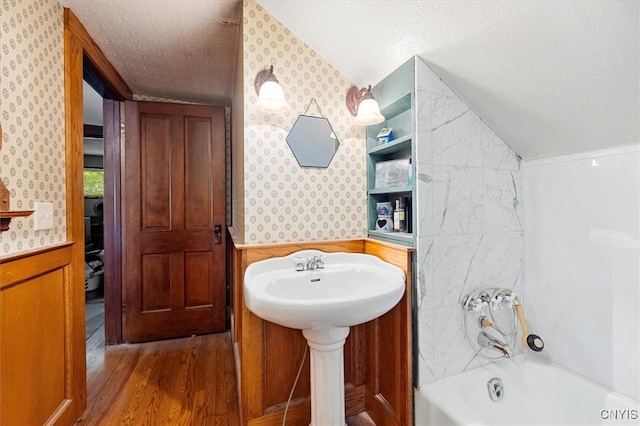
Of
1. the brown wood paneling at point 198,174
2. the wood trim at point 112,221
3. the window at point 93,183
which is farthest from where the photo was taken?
the window at point 93,183

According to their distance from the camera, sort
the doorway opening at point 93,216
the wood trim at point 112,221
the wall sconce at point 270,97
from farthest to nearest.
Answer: the doorway opening at point 93,216
the wood trim at point 112,221
the wall sconce at point 270,97

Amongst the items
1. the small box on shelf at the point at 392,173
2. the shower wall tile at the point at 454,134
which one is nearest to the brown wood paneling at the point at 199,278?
the small box on shelf at the point at 392,173

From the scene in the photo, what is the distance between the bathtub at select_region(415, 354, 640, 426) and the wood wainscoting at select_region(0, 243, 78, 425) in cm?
165

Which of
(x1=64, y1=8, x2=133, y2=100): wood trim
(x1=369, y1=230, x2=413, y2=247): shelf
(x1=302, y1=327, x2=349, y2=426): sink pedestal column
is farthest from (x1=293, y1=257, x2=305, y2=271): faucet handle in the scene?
(x1=64, y1=8, x2=133, y2=100): wood trim

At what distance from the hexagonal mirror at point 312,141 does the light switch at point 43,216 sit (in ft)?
3.76

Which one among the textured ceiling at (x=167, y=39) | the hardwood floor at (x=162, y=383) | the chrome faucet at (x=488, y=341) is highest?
the textured ceiling at (x=167, y=39)

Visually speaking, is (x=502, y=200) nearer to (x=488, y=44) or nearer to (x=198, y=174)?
(x=488, y=44)

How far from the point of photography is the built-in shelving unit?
136 cm

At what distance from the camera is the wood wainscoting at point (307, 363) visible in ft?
4.41

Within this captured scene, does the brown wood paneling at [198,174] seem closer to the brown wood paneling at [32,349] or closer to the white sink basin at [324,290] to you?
the brown wood paneling at [32,349]

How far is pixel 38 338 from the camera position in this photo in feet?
3.95

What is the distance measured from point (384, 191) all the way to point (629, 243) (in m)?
1.07

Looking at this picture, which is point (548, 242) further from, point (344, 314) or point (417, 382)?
point (344, 314)

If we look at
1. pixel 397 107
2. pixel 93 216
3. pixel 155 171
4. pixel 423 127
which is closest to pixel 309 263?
pixel 423 127
